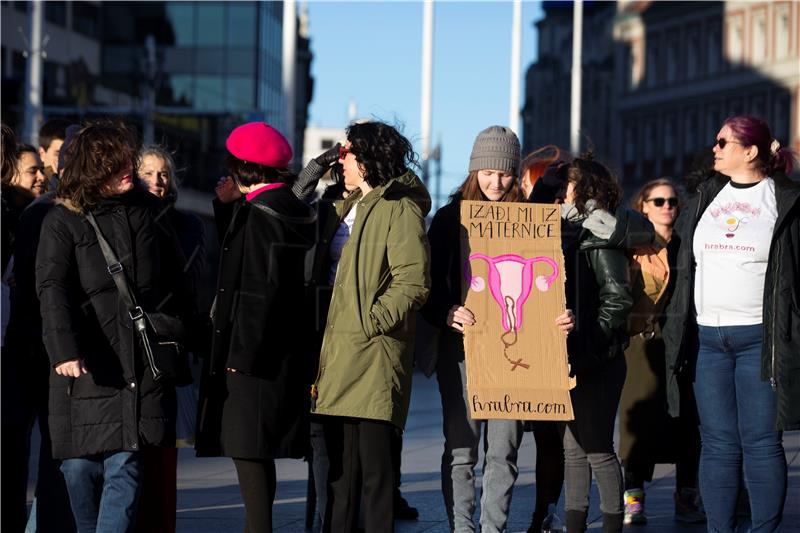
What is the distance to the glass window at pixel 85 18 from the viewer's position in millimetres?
71625

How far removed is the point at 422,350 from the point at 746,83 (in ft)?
278

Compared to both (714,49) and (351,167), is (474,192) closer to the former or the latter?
(351,167)

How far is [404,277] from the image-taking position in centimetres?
746

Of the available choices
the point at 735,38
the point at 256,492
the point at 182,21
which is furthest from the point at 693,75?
the point at 256,492

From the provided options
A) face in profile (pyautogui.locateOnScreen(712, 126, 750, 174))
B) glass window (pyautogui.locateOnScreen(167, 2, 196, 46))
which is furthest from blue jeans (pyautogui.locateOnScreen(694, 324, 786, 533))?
glass window (pyautogui.locateOnScreen(167, 2, 196, 46))

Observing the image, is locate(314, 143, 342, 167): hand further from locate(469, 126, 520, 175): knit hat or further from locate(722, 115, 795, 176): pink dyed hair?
locate(722, 115, 795, 176): pink dyed hair

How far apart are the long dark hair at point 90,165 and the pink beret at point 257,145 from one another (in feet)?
1.72

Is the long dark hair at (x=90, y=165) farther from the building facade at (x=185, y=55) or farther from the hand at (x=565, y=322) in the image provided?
the building facade at (x=185, y=55)

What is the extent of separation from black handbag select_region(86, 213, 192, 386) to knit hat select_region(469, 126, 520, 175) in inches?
71.9

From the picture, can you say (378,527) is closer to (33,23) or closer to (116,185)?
(116,185)

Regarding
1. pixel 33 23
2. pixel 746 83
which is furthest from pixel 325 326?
pixel 746 83

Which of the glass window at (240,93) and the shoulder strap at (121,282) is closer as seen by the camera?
the shoulder strap at (121,282)

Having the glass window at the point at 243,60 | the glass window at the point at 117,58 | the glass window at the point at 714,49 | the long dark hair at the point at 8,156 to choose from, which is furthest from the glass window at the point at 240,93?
the long dark hair at the point at 8,156

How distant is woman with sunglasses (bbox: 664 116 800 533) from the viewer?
7.58m
